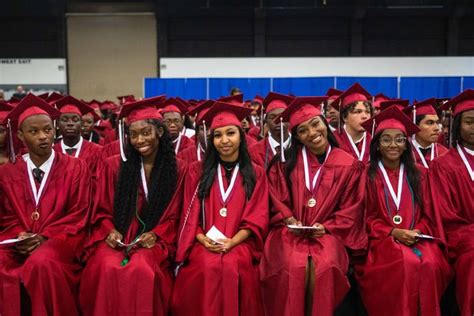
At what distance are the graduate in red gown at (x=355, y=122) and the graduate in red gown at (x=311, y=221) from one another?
3.55 ft

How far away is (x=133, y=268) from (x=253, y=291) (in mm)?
815

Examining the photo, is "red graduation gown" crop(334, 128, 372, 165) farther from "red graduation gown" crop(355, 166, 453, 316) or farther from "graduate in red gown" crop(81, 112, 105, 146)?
"graduate in red gown" crop(81, 112, 105, 146)

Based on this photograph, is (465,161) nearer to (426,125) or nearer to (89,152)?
(426,125)

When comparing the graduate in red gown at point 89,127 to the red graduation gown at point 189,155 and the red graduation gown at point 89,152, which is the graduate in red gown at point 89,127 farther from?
the red graduation gown at point 189,155

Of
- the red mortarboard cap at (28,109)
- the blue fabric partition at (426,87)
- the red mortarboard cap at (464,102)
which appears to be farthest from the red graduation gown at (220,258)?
the blue fabric partition at (426,87)

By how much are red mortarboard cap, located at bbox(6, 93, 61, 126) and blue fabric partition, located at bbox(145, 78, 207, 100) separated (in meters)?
11.9

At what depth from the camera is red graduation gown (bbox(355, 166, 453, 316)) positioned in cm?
307

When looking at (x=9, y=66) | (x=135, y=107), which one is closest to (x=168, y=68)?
(x=9, y=66)

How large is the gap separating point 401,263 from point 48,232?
2.45m

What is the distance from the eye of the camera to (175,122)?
19.2 ft

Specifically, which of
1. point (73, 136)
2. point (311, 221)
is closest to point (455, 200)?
point (311, 221)

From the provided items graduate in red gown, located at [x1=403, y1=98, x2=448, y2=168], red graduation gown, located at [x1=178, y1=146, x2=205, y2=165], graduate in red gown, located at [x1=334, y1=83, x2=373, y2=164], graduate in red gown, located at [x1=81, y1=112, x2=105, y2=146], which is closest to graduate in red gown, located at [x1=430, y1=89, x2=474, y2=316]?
graduate in red gown, located at [x1=403, y1=98, x2=448, y2=168]

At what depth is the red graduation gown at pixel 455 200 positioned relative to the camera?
3.31 m

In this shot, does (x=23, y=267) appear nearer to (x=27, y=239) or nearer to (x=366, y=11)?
(x=27, y=239)
